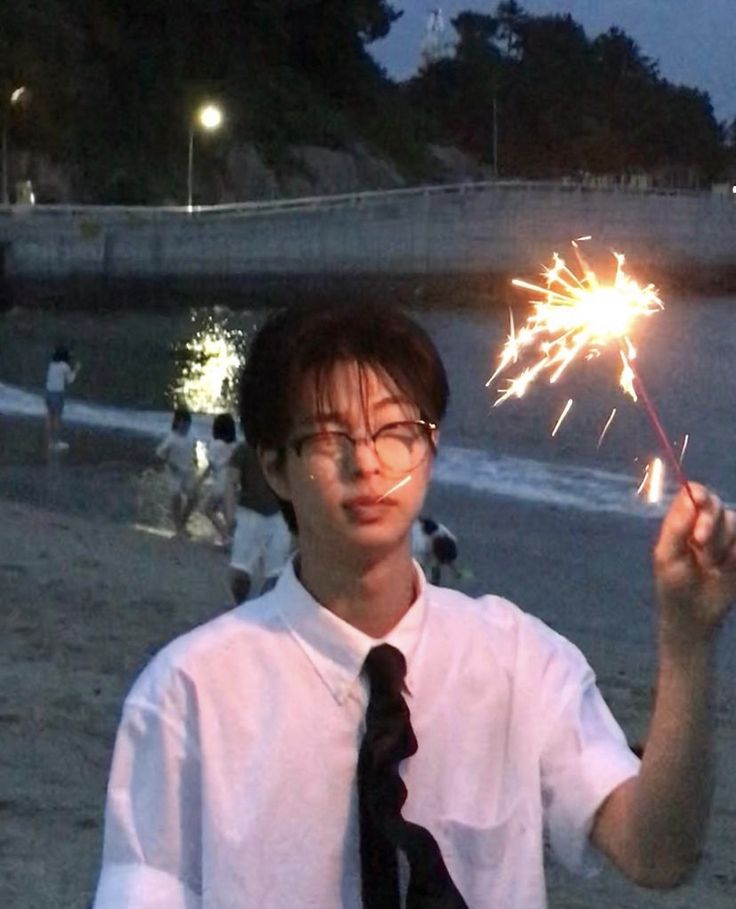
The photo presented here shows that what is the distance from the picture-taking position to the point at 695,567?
5.71 feet

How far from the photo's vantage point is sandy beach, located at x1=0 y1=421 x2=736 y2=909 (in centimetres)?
537

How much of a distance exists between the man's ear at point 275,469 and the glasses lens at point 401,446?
0.47ft

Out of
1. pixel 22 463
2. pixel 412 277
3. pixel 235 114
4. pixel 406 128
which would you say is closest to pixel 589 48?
pixel 406 128

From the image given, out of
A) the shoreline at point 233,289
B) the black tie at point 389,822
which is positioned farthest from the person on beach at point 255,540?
the shoreline at point 233,289

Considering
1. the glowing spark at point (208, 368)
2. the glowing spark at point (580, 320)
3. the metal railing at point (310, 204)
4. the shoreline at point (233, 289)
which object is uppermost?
the glowing spark at point (580, 320)

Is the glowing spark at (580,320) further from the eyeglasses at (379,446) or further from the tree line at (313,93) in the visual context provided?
the tree line at (313,93)

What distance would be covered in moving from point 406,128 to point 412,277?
83.3 ft

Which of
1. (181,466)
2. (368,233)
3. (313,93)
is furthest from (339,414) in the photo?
(313,93)

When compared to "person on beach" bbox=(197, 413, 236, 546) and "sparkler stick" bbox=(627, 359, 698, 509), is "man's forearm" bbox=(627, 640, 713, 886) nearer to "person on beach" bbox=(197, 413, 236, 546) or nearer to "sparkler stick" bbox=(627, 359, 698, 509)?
"sparkler stick" bbox=(627, 359, 698, 509)

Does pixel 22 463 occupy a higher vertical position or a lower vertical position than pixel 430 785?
lower

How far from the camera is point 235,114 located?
69562mm

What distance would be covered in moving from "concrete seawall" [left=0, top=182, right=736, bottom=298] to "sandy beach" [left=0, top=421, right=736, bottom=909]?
31.8m

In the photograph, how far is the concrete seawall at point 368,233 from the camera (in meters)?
54.4

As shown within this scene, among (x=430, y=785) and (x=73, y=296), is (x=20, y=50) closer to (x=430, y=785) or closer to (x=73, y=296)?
(x=73, y=296)
